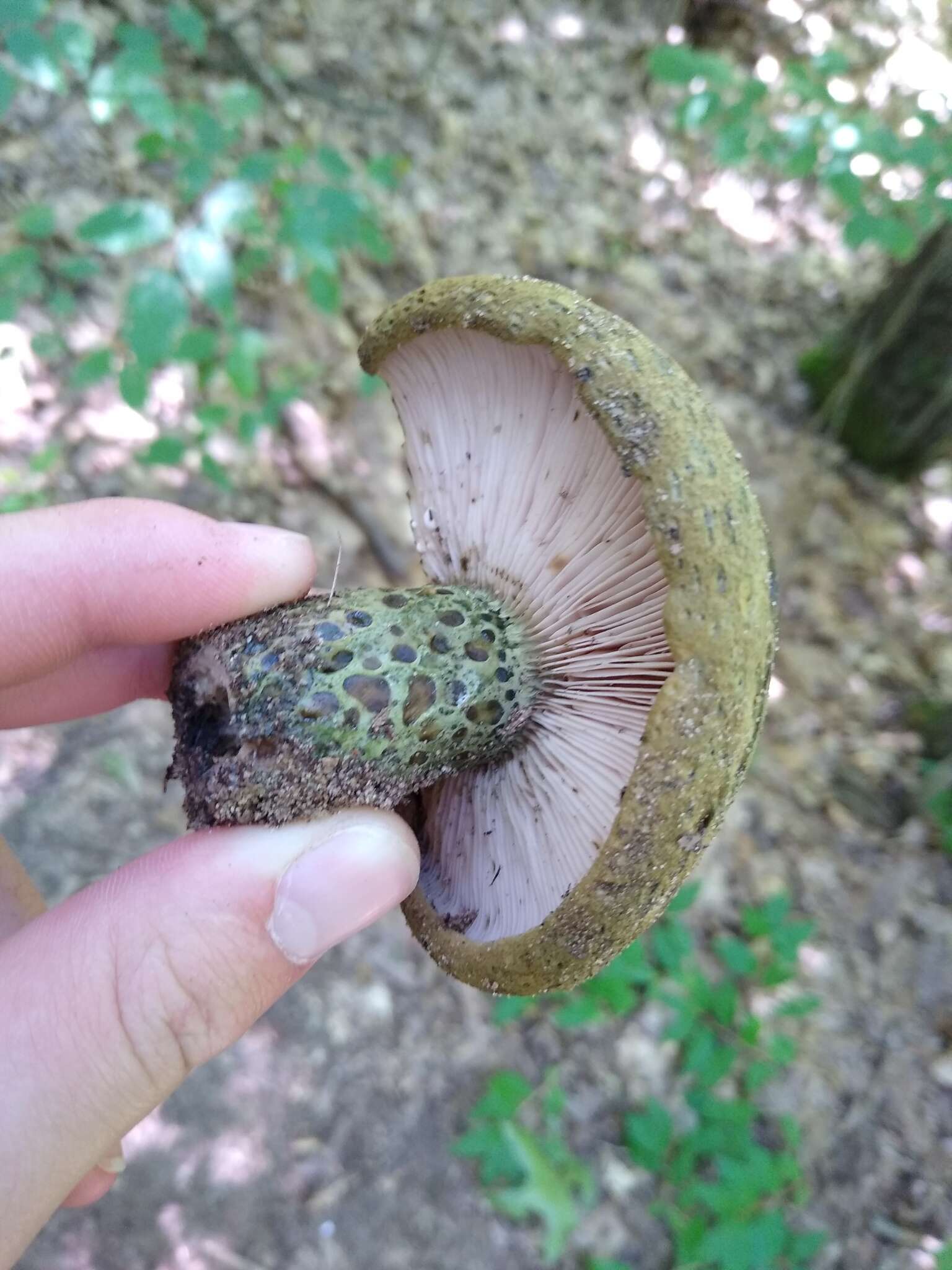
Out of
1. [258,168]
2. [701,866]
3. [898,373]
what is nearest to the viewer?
[258,168]

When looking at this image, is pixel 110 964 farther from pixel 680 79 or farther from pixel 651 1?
pixel 651 1

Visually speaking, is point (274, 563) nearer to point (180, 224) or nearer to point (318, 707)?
point (318, 707)

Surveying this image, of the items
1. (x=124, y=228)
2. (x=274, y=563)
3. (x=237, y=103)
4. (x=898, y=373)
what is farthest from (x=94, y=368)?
(x=898, y=373)

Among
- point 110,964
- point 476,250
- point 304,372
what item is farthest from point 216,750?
point 476,250

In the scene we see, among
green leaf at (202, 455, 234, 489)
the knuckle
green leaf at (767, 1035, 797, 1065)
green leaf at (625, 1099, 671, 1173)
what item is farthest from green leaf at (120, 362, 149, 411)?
green leaf at (767, 1035, 797, 1065)

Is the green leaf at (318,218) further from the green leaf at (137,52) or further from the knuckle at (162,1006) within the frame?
the knuckle at (162,1006)
